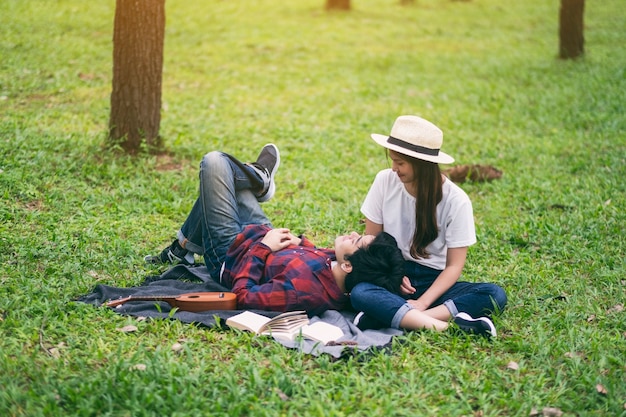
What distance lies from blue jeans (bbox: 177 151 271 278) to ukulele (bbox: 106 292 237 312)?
0.47m

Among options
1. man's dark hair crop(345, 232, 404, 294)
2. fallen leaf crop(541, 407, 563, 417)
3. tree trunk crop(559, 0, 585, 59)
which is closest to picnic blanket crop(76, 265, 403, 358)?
man's dark hair crop(345, 232, 404, 294)

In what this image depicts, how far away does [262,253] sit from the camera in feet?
14.7

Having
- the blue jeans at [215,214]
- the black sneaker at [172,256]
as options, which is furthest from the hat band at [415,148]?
the black sneaker at [172,256]

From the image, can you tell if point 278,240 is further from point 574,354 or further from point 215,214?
point 574,354

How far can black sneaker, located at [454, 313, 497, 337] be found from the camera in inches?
161

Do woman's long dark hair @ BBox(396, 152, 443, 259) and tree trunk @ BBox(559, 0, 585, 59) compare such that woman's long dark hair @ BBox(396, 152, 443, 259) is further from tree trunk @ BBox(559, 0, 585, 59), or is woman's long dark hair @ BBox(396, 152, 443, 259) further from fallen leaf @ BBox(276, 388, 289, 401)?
tree trunk @ BBox(559, 0, 585, 59)

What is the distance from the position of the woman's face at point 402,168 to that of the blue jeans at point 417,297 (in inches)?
23.2

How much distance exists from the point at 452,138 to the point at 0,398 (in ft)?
22.1

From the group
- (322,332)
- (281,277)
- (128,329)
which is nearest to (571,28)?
(281,277)

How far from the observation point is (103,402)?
3.21 metres

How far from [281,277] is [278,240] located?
1.10 ft

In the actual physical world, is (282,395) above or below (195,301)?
below

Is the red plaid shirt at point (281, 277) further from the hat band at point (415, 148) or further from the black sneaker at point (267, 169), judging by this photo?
the hat band at point (415, 148)

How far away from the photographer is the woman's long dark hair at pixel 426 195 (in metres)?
4.33
